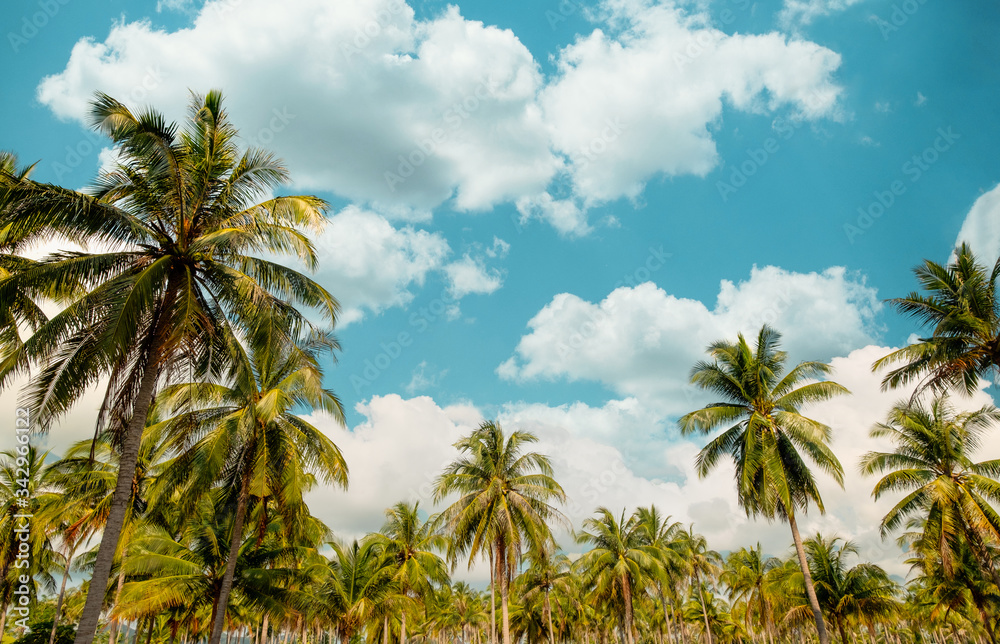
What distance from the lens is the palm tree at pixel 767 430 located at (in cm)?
2184

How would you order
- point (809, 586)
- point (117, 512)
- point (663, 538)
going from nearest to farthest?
point (117, 512), point (809, 586), point (663, 538)

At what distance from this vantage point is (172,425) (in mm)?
17250

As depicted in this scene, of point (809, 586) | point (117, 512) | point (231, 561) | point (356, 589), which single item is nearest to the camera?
point (117, 512)

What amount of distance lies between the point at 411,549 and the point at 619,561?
1259 centimetres

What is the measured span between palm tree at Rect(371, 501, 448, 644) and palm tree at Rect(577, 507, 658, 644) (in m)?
8.93

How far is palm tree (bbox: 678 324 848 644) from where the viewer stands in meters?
21.8

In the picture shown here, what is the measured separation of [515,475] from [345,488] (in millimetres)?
10828

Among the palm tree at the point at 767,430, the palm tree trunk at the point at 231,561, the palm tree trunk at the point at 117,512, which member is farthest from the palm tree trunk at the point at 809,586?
the palm tree trunk at the point at 117,512

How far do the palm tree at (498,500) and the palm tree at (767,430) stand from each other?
735cm

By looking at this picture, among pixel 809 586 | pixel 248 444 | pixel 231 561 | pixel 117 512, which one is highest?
pixel 248 444

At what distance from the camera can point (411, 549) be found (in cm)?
3431

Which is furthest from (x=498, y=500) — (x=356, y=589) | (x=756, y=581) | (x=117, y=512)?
(x=756, y=581)

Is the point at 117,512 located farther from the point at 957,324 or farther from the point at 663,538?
the point at 663,538

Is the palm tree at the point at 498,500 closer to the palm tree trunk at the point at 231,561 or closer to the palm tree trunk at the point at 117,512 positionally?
the palm tree trunk at the point at 231,561
